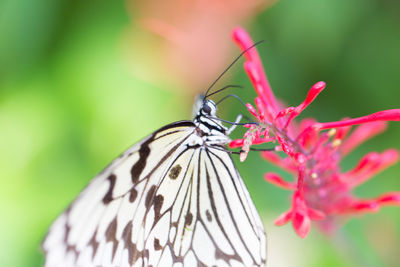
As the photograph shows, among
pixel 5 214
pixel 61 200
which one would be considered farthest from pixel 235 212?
pixel 5 214

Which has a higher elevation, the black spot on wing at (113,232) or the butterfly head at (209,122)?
the butterfly head at (209,122)

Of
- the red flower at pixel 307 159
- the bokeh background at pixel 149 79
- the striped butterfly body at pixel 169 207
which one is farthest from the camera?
the bokeh background at pixel 149 79

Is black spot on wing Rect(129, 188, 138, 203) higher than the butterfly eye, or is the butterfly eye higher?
the butterfly eye

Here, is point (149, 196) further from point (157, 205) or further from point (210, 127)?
point (210, 127)

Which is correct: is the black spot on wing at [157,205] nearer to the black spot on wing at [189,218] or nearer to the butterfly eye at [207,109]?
the black spot on wing at [189,218]

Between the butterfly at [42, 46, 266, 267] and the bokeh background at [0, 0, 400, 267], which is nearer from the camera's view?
the butterfly at [42, 46, 266, 267]

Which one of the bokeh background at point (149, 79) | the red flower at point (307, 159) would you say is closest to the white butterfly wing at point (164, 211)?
the red flower at point (307, 159)

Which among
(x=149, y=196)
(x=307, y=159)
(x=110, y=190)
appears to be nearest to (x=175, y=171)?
(x=149, y=196)

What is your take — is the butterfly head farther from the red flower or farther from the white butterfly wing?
the red flower

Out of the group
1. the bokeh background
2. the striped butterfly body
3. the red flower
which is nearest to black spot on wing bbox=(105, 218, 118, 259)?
the striped butterfly body
